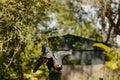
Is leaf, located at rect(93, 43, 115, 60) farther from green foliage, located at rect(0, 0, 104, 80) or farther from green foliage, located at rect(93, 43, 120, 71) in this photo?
green foliage, located at rect(0, 0, 104, 80)

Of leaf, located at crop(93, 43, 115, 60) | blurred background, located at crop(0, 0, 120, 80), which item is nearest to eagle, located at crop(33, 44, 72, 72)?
blurred background, located at crop(0, 0, 120, 80)

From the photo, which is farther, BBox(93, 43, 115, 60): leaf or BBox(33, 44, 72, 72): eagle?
BBox(93, 43, 115, 60): leaf

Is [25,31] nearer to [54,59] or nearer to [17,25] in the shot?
[17,25]

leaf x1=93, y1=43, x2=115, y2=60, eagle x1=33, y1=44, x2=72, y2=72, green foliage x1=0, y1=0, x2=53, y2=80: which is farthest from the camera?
leaf x1=93, y1=43, x2=115, y2=60

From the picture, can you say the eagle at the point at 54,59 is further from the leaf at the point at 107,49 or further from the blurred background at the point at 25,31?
the leaf at the point at 107,49

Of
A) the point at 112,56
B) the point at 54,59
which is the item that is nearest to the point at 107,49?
the point at 112,56

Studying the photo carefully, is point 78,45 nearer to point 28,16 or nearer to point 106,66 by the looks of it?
point 106,66

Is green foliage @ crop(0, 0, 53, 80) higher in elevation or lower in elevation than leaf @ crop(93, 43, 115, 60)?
higher

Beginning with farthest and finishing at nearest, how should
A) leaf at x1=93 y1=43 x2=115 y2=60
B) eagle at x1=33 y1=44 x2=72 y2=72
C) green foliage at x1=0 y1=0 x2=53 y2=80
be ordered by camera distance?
leaf at x1=93 y1=43 x2=115 y2=60 < green foliage at x1=0 y1=0 x2=53 y2=80 < eagle at x1=33 y1=44 x2=72 y2=72

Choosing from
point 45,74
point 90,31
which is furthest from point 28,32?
point 90,31

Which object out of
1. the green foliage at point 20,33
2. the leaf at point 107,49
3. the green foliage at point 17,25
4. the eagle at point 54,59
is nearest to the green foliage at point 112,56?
the leaf at point 107,49

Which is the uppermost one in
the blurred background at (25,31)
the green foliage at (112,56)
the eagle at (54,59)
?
the eagle at (54,59)

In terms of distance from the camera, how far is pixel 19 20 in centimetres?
986

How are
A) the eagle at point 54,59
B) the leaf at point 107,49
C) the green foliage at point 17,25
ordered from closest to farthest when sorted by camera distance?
1. the eagle at point 54,59
2. the green foliage at point 17,25
3. the leaf at point 107,49
